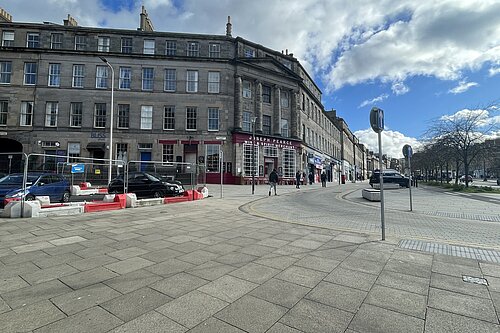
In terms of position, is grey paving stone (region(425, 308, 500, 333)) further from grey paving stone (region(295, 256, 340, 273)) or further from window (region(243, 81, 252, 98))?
window (region(243, 81, 252, 98))

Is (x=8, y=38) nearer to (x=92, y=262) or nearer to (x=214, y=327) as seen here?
(x=92, y=262)

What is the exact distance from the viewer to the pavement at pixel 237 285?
2.68m

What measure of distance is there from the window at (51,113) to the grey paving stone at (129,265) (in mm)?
33593

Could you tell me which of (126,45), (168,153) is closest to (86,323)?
(168,153)

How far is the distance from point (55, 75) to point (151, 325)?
124 ft

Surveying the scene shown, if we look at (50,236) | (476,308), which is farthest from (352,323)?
(50,236)

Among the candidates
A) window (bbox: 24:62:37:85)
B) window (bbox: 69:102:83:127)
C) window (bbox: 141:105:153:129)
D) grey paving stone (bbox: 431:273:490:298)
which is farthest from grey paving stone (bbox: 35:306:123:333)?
window (bbox: 24:62:37:85)

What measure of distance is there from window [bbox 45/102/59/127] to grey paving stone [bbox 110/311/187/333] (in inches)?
1401

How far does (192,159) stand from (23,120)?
65.2 feet

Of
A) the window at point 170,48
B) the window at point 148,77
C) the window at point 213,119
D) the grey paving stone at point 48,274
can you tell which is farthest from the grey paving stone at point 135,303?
the window at point 170,48

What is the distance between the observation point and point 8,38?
31062 millimetres

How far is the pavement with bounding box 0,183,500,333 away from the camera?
2.68m

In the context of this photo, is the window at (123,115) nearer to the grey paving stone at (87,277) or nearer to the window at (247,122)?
the window at (247,122)

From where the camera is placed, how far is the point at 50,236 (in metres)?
6.23
